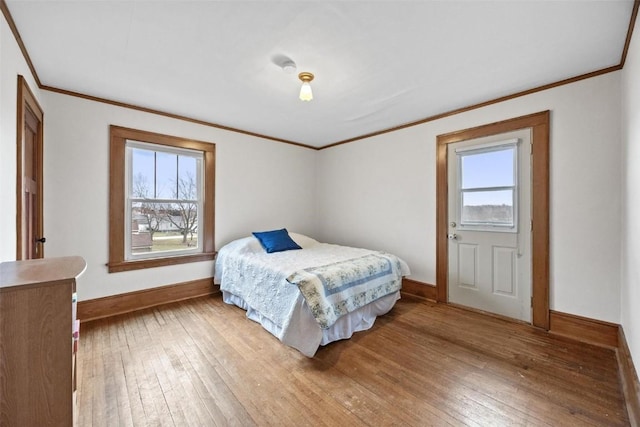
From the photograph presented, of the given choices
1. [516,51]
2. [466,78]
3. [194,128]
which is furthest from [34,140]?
[516,51]

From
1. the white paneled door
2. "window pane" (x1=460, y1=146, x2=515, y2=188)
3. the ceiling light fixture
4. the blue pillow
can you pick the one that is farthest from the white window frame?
"window pane" (x1=460, y1=146, x2=515, y2=188)

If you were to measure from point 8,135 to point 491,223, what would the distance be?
4.17 meters

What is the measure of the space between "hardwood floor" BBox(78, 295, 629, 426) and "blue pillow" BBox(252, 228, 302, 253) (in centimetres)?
113

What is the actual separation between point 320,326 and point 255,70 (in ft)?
7.34

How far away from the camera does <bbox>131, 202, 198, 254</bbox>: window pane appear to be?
130 inches

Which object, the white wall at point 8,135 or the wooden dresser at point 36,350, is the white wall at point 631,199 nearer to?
the wooden dresser at point 36,350

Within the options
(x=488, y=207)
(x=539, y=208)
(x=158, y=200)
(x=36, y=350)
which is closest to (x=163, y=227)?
(x=158, y=200)

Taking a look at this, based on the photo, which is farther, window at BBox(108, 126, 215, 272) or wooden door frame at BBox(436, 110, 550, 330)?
window at BBox(108, 126, 215, 272)

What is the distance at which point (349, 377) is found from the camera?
195 centimetres

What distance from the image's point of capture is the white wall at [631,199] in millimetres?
1702

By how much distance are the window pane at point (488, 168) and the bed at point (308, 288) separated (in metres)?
1.32

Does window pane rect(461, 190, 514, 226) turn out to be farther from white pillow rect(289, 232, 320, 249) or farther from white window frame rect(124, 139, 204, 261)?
white window frame rect(124, 139, 204, 261)

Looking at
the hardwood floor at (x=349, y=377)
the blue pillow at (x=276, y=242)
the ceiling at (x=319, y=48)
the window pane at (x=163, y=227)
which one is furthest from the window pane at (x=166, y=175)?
the hardwood floor at (x=349, y=377)

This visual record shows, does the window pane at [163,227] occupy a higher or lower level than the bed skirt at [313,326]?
higher
